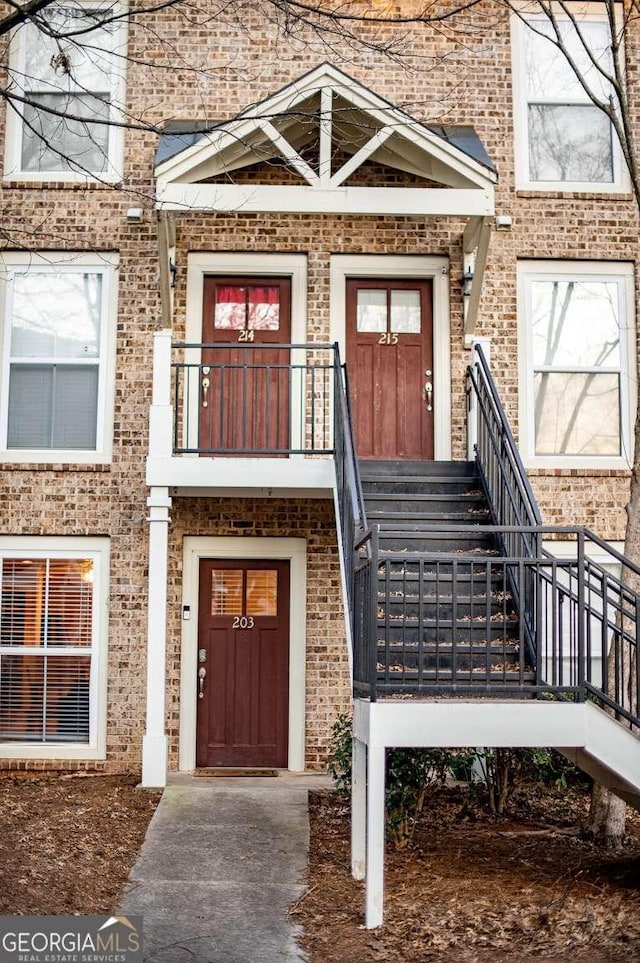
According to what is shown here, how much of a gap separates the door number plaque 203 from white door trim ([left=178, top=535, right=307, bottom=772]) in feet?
1.29

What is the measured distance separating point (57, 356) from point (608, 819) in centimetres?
685

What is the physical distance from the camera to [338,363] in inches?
364

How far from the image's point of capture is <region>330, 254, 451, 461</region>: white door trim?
10898 millimetres

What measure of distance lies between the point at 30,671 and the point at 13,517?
1.54 metres

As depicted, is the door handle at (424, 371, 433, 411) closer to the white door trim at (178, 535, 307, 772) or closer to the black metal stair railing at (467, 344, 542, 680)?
the black metal stair railing at (467, 344, 542, 680)

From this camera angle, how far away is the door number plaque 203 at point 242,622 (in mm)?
10789

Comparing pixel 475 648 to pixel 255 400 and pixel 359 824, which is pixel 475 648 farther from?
pixel 255 400

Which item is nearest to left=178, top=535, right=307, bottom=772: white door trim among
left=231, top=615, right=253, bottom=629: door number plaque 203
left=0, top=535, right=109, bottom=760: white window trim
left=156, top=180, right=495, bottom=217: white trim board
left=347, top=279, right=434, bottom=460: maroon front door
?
left=231, top=615, right=253, bottom=629: door number plaque 203

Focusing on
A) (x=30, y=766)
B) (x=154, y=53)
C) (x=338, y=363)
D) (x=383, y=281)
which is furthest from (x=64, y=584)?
(x=154, y=53)

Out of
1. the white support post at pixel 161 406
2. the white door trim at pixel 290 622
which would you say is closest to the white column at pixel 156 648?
the white support post at pixel 161 406

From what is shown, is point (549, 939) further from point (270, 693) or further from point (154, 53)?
point (154, 53)

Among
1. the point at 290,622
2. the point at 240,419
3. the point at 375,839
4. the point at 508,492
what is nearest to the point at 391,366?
the point at 240,419

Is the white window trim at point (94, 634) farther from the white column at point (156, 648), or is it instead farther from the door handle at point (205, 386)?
the door handle at point (205, 386)

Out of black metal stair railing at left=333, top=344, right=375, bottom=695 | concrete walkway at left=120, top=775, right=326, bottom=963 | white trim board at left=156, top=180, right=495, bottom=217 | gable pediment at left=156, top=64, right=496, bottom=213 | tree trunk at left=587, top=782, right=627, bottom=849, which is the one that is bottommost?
concrete walkway at left=120, top=775, right=326, bottom=963
